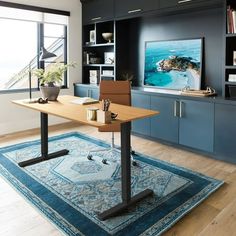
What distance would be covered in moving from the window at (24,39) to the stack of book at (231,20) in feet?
9.83

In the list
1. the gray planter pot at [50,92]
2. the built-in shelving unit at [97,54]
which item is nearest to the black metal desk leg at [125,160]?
the gray planter pot at [50,92]

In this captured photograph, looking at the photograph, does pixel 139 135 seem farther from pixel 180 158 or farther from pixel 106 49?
pixel 106 49

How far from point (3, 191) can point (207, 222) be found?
1860 millimetres

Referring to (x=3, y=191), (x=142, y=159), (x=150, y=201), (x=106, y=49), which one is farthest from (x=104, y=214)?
(x=106, y=49)

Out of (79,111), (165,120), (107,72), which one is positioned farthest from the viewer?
(107,72)

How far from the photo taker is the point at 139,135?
4383mm

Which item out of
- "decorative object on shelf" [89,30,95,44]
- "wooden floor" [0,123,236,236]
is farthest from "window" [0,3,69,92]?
"wooden floor" [0,123,236,236]

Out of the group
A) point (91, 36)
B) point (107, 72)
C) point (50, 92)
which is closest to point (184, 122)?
point (50, 92)

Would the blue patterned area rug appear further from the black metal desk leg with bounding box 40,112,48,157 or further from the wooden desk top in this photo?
the wooden desk top

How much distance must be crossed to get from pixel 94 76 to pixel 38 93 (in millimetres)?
1113

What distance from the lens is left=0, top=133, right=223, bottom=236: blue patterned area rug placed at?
2086 mm

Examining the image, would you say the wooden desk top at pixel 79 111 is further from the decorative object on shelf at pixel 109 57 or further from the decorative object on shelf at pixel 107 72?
the decorative object on shelf at pixel 109 57

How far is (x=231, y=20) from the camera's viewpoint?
10.6 ft

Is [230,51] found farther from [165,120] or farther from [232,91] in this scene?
[165,120]
